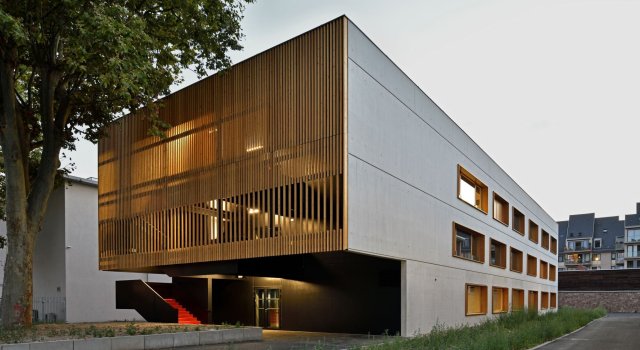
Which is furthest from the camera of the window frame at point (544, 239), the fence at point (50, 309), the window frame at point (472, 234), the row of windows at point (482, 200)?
the window frame at point (544, 239)

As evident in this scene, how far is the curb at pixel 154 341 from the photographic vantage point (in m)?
13.2

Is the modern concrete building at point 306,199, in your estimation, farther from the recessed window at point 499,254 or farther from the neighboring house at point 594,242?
the neighboring house at point 594,242

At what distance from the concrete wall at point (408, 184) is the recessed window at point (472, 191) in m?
0.48

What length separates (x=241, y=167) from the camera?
19469 millimetres

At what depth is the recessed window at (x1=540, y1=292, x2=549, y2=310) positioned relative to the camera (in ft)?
158

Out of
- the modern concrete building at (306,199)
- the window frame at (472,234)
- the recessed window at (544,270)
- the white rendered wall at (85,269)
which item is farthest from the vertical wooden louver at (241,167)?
the recessed window at (544,270)

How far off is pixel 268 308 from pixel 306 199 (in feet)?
32.0

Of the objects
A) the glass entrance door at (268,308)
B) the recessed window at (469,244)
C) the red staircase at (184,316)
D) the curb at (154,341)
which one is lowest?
the red staircase at (184,316)

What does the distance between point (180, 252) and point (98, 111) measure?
19.7 ft

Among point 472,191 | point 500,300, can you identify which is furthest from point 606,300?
point 472,191

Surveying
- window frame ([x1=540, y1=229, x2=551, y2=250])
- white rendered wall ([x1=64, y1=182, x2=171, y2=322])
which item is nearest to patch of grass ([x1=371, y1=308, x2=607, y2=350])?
white rendered wall ([x1=64, y1=182, x2=171, y2=322])

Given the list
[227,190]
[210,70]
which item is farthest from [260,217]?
[210,70]

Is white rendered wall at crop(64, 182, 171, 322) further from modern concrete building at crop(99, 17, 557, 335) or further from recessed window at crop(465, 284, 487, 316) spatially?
recessed window at crop(465, 284, 487, 316)

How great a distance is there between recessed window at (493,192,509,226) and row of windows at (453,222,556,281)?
65.5 inches
